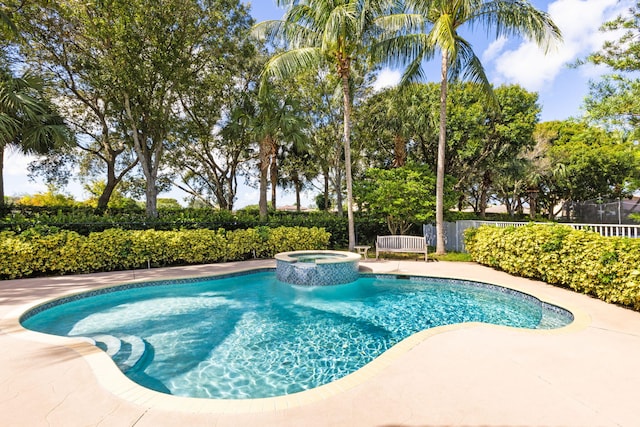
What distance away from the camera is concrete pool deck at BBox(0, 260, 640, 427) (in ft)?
9.14

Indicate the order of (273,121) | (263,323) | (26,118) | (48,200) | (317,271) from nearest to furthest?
1. (263,323)
2. (317,271)
3. (26,118)
4. (273,121)
5. (48,200)

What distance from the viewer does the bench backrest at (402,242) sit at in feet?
40.1

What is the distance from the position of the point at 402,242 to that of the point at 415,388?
9693 mm

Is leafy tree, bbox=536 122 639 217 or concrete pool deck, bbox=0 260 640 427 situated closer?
concrete pool deck, bbox=0 260 640 427

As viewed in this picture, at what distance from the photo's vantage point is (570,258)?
24.5 feet

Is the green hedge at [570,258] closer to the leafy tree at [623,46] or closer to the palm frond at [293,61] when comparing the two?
→ the leafy tree at [623,46]

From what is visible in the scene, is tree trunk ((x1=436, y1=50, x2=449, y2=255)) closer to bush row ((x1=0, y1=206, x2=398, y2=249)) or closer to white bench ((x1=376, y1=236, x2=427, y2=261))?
white bench ((x1=376, y1=236, x2=427, y2=261))

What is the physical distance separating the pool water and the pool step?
2 cm

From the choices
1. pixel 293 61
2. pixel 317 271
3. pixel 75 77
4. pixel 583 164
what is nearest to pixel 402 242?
pixel 317 271

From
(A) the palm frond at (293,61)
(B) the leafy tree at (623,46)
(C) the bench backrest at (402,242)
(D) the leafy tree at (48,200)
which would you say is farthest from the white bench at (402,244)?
(D) the leafy tree at (48,200)

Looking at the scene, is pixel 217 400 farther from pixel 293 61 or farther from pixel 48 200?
pixel 48 200

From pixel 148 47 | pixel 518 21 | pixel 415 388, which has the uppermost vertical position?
pixel 148 47

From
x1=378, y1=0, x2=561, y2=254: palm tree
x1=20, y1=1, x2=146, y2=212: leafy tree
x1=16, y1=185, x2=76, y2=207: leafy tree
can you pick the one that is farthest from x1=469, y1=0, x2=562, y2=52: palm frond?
x1=16, y1=185, x2=76, y2=207: leafy tree

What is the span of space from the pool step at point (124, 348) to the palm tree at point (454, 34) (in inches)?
452
